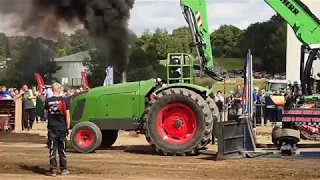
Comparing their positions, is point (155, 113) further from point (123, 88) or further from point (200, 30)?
point (200, 30)

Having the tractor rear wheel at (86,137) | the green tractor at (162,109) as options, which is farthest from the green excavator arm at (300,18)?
the tractor rear wheel at (86,137)

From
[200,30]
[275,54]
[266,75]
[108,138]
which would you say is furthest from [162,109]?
[275,54]

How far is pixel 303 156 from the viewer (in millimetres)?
11250

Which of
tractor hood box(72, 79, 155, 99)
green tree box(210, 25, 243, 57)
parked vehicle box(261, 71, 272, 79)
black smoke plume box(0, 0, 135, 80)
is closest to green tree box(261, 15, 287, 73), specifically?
parked vehicle box(261, 71, 272, 79)

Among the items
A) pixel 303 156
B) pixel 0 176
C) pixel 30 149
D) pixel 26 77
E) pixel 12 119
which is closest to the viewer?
pixel 0 176

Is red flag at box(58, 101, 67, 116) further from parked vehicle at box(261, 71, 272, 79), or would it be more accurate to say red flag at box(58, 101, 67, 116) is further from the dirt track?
parked vehicle at box(261, 71, 272, 79)

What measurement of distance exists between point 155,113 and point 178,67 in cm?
124

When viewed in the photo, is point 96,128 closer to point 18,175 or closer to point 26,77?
point 18,175

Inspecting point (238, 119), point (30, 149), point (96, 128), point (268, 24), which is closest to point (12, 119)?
point (30, 149)

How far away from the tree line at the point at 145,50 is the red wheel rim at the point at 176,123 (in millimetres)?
2443

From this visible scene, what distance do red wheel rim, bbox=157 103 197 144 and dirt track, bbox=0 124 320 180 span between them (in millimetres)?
492

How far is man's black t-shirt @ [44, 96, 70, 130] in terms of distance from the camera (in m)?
9.89

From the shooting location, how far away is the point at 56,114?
32.5ft

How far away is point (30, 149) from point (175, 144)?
12.2 feet
